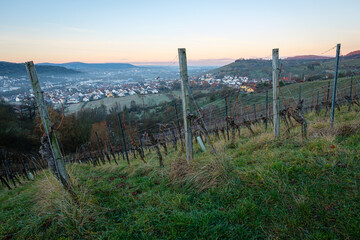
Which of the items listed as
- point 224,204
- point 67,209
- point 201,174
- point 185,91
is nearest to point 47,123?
point 67,209

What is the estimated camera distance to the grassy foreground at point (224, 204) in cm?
211

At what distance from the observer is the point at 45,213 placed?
2803 mm

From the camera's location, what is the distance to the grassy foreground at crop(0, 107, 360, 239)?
6.91ft

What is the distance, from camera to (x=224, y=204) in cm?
264

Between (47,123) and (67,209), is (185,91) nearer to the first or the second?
(47,123)

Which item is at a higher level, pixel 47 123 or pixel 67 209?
pixel 47 123

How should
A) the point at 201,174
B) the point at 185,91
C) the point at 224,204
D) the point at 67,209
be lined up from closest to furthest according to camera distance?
the point at 224,204 < the point at 67,209 < the point at 201,174 < the point at 185,91

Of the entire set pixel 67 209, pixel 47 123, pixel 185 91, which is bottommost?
pixel 67 209

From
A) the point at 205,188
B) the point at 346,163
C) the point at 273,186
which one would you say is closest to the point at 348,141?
the point at 346,163

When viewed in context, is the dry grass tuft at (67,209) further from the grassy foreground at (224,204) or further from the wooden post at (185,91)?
the wooden post at (185,91)

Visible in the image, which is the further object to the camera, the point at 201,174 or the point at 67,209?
the point at 201,174

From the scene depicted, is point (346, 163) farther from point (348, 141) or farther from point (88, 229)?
Answer: point (88, 229)

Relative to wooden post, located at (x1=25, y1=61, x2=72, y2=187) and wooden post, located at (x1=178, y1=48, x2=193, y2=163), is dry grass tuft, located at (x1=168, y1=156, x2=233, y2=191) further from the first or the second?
wooden post, located at (x1=25, y1=61, x2=72, y2=187)

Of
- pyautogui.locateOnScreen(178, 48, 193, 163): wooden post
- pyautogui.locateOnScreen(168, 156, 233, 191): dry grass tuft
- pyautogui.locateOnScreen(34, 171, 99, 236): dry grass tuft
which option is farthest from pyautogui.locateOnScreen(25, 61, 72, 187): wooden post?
pyautogui.locateOnScreen(178, 48, 193, 163): wooden post
